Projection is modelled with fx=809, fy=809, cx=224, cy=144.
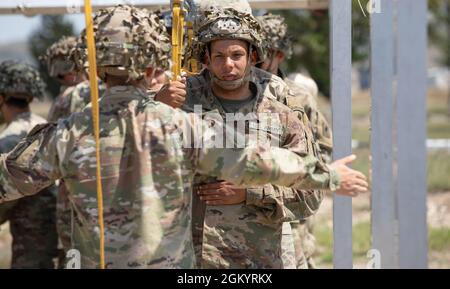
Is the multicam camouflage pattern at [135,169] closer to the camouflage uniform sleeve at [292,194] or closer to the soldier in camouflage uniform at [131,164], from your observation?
the soldier in camouflage uniform at [131,164]

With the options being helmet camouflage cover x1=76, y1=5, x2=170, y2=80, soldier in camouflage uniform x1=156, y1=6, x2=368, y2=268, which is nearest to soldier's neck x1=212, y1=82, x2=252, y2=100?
soldier in camouflage uniform x1=156, y1=6, x2=368, y2=268

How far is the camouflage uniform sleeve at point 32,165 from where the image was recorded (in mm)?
3363

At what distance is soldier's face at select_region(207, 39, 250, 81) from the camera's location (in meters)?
4.24

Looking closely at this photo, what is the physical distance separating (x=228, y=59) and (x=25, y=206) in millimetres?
2469

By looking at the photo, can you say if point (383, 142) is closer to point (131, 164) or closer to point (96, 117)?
point (131, 164)

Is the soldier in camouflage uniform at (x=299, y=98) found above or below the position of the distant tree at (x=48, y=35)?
below

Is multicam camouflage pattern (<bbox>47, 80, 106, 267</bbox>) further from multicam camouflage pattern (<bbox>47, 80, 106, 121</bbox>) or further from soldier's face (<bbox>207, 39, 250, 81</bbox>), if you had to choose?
soldier's face (<bbox>207, 39, 250, 81</bbox>)

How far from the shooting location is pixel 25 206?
599 cm

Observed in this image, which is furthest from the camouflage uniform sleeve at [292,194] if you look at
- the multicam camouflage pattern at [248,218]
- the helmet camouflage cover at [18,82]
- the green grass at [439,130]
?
Result: the green grass at [439,130]

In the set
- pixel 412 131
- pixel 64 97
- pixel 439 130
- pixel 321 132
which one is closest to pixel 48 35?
pixel 439 130

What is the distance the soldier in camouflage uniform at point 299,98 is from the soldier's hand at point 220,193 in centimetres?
118

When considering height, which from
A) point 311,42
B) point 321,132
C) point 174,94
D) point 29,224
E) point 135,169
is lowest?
point 29,224
